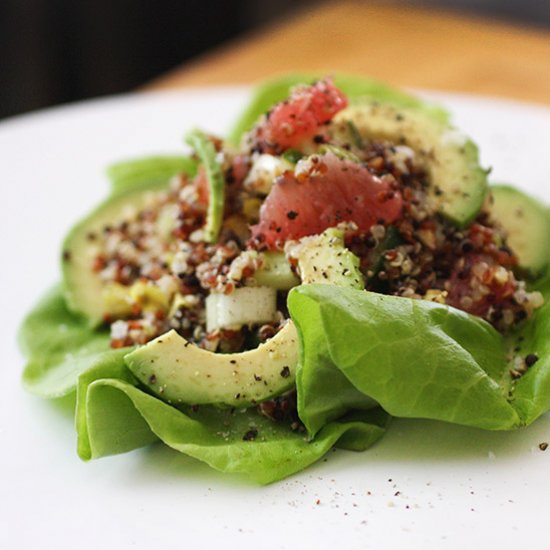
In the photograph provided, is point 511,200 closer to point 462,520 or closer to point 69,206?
point 462,520

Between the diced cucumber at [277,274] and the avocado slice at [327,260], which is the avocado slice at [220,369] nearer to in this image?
the avocado slice at [327,260]

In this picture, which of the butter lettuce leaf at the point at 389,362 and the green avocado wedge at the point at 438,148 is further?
the green avocado wedge at the point at 438,148

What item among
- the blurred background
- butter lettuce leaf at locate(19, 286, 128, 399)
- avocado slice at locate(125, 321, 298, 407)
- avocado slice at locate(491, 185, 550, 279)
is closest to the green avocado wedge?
avocado slice at locate(491, 185, 550, 279)

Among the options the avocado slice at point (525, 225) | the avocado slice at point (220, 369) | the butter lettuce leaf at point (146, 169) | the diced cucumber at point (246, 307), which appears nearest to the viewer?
→ the avocado slice at point (220, 369)

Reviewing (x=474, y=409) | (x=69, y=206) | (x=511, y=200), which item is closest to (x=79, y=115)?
(x=69, y=206)

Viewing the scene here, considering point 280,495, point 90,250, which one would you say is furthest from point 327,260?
point 90,250

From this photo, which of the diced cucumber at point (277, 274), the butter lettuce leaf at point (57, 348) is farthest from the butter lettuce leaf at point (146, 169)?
the diced cucumber at point (277, 274)
